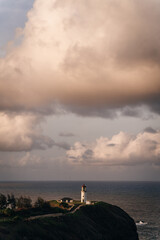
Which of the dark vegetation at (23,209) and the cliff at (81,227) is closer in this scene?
the cliff at (81,227)

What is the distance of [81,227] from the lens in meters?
64.9

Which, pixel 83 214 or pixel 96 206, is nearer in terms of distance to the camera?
pixel 83 214

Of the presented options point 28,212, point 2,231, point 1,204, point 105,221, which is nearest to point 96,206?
point 105,221

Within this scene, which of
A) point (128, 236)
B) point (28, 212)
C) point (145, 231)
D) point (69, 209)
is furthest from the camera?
point (145, 231)

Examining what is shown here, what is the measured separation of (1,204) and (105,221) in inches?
1303

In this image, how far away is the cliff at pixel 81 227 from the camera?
52.6 m

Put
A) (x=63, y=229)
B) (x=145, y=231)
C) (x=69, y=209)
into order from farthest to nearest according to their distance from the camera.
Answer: (x=145, y=231) < (x=69, y=209) < (x=63, y=229)

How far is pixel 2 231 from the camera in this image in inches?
1938

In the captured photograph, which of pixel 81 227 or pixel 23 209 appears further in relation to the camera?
pixel 23 209

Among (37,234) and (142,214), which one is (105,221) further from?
(142,214)

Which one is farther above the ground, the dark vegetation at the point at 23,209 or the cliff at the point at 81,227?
the dark vegetation at the point at 23,209

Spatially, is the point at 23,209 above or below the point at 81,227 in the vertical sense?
above

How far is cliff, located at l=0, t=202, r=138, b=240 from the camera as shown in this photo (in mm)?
52625

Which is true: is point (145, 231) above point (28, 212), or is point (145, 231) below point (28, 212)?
below
